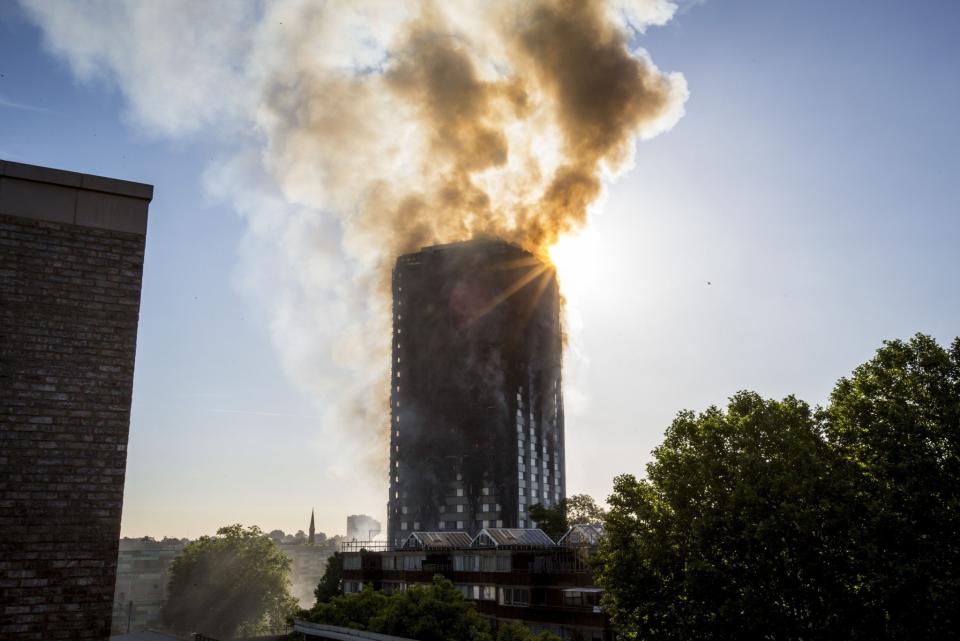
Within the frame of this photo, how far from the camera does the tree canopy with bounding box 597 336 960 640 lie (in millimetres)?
22609

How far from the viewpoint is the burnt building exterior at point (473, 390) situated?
12738 cm

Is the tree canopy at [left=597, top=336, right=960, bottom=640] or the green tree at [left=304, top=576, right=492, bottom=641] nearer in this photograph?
the tree canopy at [left=597, top=336, right=960, bottom=640]

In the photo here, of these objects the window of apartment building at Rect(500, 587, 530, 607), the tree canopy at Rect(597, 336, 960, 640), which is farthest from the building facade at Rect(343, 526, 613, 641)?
the tree canopy at Rect(597, 336, 960, 640)

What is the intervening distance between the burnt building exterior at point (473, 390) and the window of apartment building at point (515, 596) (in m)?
71.8

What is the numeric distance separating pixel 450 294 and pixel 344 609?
10797cm

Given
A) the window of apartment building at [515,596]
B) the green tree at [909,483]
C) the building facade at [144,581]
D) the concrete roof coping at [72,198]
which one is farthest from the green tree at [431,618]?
the building facade at [144,581]

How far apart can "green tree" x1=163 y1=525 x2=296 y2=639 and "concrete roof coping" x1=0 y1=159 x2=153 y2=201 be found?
90262mm

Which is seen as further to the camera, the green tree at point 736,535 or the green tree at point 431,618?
the green tree at point 431,618

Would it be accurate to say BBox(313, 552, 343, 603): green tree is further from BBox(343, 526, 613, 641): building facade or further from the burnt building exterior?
the burnt building exterior

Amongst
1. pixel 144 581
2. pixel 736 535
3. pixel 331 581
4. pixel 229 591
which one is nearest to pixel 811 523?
pixel 736 535

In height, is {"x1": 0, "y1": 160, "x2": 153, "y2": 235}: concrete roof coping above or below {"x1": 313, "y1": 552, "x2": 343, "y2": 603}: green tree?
above

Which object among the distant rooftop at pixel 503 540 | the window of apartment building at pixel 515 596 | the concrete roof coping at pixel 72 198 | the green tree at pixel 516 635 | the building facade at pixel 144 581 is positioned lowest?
the building facade at pixel 144 581

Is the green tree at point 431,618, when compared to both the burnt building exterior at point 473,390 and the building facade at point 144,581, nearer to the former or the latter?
the burnt building exterior at point 473,390

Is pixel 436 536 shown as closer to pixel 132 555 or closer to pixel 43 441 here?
pixel 43 441
